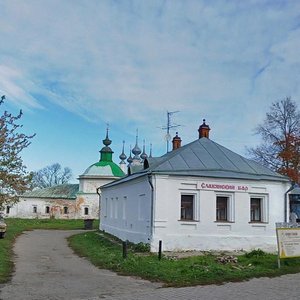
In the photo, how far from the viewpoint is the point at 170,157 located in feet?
65.0

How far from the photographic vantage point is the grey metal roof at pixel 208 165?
18800mm

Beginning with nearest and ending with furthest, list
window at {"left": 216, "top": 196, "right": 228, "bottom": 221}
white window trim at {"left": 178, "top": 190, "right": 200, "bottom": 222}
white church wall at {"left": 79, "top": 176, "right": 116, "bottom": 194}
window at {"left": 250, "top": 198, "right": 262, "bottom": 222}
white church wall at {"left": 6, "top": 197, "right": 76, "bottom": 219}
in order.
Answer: white window trim at {"left": 178, "top": 190, "right": 200, "bottom": 222} < window at {"left": 216, "top": 196, "right": 228, "bottom": 221} < window at {"left": 250, "top": 198, "right": 262, "bottom": 222} < white church wall at {"left": 79, "top": 176, "right": 116, "bottom": 194} < white church wall at {"left": 6, "top": 197, "right": 76, "bottom": 219}

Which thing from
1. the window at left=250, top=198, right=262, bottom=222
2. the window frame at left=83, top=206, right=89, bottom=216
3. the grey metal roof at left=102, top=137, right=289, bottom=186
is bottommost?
the window frame at left=83, top=206, right=89, bottom=216

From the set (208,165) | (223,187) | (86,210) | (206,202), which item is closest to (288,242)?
(206,202)

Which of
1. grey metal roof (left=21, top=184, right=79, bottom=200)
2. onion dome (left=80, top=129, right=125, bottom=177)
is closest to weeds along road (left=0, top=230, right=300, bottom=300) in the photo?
onion dome (left=80, top=129, right=125, bottom=177)

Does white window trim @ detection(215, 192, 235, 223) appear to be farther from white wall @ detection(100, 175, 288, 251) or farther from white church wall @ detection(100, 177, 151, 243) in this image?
white church wall @ detection(100, 177, 151, 243)

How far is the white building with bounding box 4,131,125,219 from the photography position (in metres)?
56.7

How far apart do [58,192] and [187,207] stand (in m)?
44.1

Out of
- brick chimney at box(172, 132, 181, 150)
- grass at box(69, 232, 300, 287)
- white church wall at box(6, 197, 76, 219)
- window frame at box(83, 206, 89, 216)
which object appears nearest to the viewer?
grass at box(69, 232, 300, 287)

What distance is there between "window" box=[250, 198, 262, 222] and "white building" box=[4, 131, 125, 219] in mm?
37539

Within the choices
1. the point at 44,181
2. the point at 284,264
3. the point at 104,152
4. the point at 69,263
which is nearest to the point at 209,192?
the point at 284,264

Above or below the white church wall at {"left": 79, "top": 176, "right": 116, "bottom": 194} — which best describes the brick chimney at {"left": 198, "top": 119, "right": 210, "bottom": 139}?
above

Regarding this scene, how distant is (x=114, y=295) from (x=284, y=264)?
705cm

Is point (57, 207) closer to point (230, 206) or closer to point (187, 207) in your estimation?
point (187, 207)
